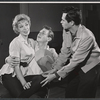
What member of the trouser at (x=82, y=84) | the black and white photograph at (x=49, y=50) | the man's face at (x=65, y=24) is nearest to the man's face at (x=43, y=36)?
the black and white photograph at (x=49, y=50)

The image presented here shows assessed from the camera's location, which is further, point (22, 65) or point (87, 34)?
point (22, 65)

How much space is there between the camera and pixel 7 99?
393cm

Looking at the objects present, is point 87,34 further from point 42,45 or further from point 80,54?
point 42,45

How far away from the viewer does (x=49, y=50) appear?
383 cm

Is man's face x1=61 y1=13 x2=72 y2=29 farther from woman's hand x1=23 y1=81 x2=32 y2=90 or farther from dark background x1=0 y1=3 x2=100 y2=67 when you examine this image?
→ woman's hand x1=23 y1=81 x2=32 y2=90

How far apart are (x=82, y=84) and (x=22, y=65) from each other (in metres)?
1.19

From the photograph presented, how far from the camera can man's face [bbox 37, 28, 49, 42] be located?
3812 millimetres

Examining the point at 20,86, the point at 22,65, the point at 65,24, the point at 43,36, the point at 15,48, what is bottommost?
the point at 20,86

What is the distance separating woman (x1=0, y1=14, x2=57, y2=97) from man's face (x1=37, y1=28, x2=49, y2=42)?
0.14 metres

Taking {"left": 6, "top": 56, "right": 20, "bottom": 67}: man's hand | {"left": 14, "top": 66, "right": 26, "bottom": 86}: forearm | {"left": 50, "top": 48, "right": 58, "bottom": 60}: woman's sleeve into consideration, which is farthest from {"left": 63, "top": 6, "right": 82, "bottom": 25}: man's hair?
{"left": 14, "top": 66, "right": 26, "bottom": 86}: forearm

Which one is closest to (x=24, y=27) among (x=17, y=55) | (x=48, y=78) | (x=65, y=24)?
(x=17, y=55)

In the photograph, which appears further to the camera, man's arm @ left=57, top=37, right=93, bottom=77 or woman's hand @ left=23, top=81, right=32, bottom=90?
woman's hand @ left=23, top=81, right=32, bottom=90

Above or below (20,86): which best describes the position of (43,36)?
above

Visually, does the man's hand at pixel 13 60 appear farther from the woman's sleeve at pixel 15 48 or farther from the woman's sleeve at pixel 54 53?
the woman's sleeve at pixel 54 53
